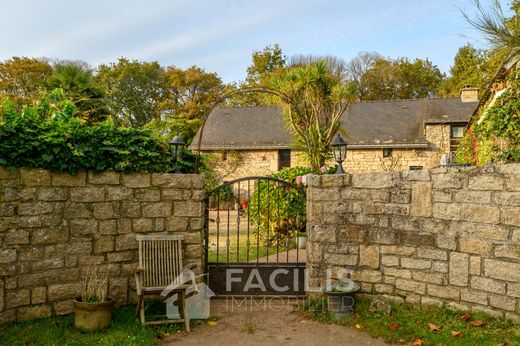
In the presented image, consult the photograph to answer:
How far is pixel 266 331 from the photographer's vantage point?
4.51 meters

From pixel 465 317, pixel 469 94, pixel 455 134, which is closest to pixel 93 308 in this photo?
pixel 465 317

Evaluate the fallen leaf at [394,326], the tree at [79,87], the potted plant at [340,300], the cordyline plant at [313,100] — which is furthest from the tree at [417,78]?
the fallen leaf at [394,326]

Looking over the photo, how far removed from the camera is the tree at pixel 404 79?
28422 millimetres

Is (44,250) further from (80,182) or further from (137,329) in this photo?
(137,329)

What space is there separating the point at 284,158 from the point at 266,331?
573 inches

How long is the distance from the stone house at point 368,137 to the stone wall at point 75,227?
12094 mm

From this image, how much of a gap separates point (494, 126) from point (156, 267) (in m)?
4.68

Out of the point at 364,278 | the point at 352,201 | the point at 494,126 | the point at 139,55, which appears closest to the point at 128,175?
the point at 352,201

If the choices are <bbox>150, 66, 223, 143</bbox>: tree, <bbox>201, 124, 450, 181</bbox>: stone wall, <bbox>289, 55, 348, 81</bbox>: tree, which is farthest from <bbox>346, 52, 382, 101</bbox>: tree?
<bbox>201, 124, 450, 181</bbox>: stone wall

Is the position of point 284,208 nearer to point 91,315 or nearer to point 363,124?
point 91,315

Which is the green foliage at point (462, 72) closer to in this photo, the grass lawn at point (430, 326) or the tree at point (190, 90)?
the tree at point (190, 90)

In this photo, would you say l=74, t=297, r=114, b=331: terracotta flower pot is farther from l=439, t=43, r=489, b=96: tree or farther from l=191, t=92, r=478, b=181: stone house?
l=439, t=43, r=489, b=96: tree

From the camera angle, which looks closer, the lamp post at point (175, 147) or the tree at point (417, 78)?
the lamp post at point (175, 147)

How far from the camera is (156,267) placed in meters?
4.93
